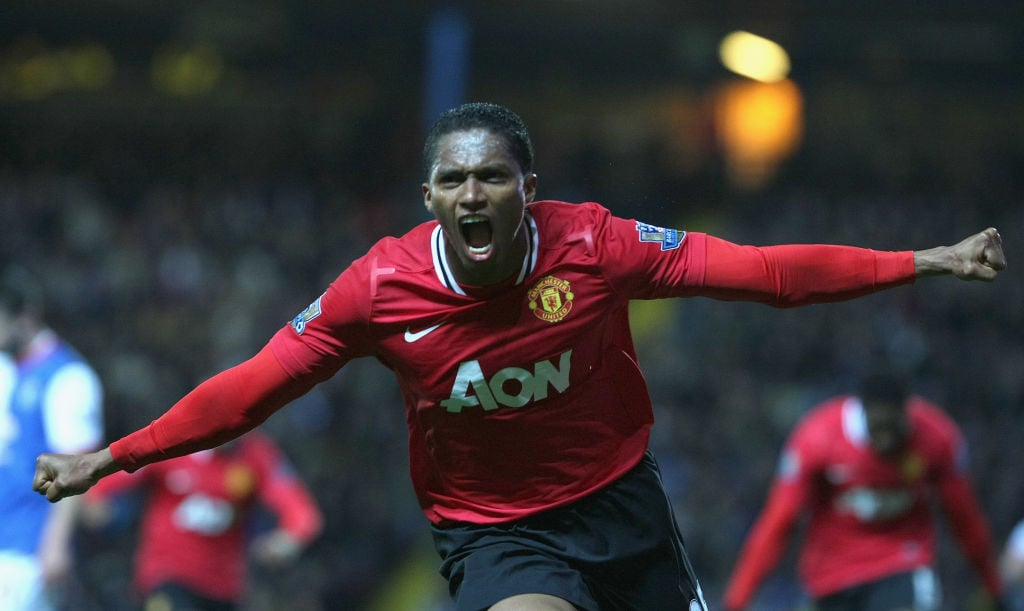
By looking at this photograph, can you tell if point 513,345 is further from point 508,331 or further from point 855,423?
point 855,423

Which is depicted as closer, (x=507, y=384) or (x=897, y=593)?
(x=507, y=384)

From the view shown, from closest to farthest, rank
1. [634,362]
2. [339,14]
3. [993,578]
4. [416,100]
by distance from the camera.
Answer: [634,362] → [993,578] → [339,14] → [416,100]

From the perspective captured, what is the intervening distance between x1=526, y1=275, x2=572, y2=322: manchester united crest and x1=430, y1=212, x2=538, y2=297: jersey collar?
54 millimetres

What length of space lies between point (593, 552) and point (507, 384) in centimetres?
55

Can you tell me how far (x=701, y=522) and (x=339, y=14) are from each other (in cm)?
792

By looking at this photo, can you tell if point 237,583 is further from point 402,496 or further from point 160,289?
point 160,289

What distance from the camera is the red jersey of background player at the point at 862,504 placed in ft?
19.1

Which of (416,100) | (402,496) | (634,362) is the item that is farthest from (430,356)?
(416,100)

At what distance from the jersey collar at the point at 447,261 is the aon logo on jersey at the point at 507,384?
22 cm

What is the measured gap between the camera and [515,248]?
11.6 feet

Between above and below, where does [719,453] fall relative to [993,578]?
below

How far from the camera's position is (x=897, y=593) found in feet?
18.7

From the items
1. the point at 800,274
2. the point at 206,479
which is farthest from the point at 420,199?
the point at 800,274

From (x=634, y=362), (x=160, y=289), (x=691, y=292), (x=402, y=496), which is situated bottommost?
(x=402, y=496)
